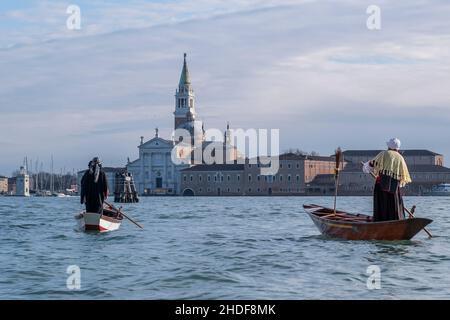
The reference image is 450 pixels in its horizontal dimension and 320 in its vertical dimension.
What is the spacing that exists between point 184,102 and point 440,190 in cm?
3511

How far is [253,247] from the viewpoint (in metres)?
15.1

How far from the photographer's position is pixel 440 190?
329ft

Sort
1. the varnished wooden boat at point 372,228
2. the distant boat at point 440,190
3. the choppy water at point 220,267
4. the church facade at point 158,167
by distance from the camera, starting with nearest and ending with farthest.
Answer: the choppy water at point 220,267 → the varnished wooden boat at point 372,228 → the distant boat at point 440,190 → the church facade at point 158,167

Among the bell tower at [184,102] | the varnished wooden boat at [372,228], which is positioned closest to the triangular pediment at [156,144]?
the bell tower at [184,102]

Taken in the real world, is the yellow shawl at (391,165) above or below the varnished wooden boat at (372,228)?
above

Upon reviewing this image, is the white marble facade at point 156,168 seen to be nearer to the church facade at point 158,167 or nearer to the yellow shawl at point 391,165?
the church facade at point 158,167

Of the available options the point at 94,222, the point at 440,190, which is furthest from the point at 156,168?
the point at 94,222

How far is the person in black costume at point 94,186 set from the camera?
18.4 m

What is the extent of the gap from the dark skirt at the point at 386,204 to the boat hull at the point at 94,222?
20.9 ft

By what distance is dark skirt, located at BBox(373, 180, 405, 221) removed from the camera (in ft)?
49.0

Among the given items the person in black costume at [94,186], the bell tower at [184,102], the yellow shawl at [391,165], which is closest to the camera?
the yellow shawl at [391,165]
